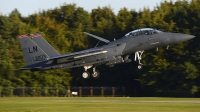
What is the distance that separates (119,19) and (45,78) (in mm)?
17829

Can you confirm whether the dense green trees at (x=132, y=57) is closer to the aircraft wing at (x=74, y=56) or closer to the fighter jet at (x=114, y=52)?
the fighter jet at (x=114, y=52)

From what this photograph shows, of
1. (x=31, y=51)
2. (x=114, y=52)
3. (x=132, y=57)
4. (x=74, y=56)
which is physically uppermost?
(x=132, y=57)

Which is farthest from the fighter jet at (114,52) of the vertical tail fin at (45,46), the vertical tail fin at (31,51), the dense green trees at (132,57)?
the dense green trees at (132,57)

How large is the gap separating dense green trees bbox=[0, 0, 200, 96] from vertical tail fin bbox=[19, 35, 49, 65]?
14501 mm

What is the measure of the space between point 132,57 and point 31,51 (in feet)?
89.5

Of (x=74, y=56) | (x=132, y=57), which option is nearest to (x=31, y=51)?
(x=74, y=56)

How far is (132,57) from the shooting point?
7281 centimetres

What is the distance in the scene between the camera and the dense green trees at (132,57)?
69.7m

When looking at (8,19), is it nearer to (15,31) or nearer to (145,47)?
(15,31)

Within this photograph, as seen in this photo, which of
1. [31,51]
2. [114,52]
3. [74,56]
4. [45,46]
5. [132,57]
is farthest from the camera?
[132,57]

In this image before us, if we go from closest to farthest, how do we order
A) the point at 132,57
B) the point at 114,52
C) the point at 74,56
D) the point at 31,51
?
the point at 114,52 < the point at 74,56 < the point at 31,51 < the point at 132,57

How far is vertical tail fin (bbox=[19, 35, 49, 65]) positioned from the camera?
47.2 metres

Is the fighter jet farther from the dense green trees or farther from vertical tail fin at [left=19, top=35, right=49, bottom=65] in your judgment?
the dense green trees

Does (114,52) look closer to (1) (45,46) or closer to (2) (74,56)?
(2) (74,56)
